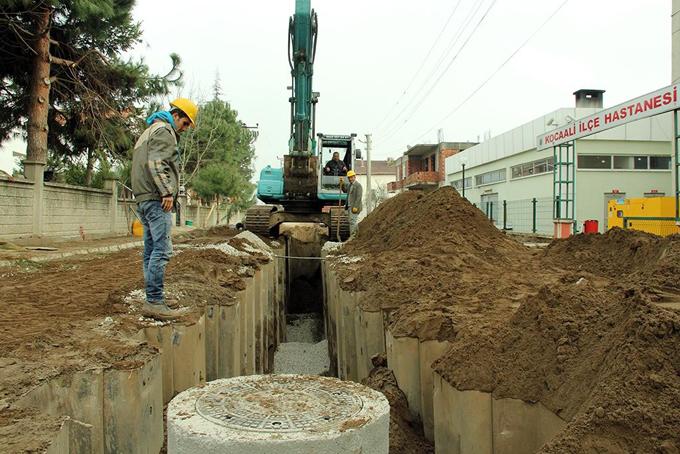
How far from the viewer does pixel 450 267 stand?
6.52 metres

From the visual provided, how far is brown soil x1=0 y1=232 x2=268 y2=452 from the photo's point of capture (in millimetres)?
3318

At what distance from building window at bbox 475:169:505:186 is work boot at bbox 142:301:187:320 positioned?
30.1m

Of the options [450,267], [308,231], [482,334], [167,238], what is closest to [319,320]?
[308,231]

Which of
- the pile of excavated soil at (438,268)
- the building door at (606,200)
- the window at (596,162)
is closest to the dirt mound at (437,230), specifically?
the pile of excavated soil at (438,268)

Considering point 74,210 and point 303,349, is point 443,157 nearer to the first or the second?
point 74,210

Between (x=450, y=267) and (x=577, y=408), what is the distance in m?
3.80

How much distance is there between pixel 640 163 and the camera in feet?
82.9

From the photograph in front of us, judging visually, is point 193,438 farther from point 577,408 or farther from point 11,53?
point 11,53

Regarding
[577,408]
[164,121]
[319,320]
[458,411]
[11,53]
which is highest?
[11,53]

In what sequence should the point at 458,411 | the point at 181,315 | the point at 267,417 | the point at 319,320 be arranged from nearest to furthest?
1. the point at 267,417
2. the point at 458,411
3. the point at 181,315
4. the point at 319,320

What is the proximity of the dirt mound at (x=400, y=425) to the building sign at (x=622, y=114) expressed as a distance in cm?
983

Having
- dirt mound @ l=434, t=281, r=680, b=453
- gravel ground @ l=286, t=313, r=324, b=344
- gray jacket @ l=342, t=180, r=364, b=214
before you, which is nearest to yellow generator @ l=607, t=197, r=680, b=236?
gray jacket @ l=342, t=180, r=364, b=214

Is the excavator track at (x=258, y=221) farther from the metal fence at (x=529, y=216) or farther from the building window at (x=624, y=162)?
the building window at (x=624, y=162)

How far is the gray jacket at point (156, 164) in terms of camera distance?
4.60 metres
